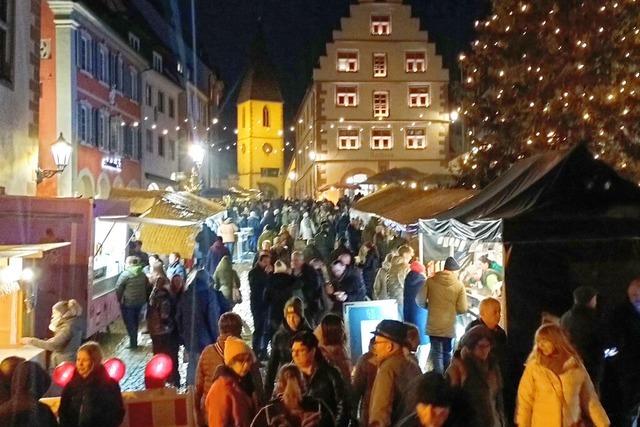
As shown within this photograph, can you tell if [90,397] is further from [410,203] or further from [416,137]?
[416,137]

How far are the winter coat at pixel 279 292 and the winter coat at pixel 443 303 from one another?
2.05m

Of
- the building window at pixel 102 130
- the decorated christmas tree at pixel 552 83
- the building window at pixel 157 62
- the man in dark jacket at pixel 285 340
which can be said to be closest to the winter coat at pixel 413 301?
the man in dark jacket at pixel 285 340

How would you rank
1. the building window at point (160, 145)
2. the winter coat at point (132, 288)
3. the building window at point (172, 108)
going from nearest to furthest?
the winter coat at point (132, 288) < the building window at point (160, 145) < the building window at point (172, 108)

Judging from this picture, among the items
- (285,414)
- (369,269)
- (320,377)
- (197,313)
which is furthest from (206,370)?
(369,269)

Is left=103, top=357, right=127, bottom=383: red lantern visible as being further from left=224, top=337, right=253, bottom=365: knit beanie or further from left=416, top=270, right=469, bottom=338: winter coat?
left=416, top=270, right=469, bottom=338: winter coat

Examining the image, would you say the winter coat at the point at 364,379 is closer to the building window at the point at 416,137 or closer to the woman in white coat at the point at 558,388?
the woman in white coat at the point at 558,388

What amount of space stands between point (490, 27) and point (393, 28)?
2788 centimetres

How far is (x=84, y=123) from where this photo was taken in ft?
83.6

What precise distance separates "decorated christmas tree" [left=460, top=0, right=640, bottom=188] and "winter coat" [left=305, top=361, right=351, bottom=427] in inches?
511

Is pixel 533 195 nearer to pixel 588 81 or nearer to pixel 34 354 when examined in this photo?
pixel 34 354

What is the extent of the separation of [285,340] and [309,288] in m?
3.71

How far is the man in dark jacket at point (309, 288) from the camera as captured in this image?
10.1 metres

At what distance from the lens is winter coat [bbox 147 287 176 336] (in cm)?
921

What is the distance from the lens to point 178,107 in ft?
140
